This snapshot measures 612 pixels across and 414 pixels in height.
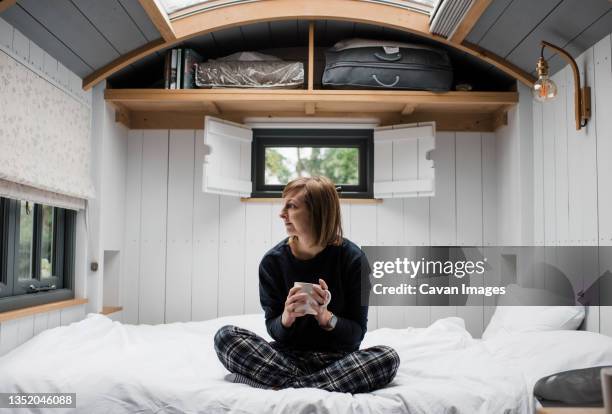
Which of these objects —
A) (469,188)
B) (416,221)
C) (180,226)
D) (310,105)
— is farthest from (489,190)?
(180,226)

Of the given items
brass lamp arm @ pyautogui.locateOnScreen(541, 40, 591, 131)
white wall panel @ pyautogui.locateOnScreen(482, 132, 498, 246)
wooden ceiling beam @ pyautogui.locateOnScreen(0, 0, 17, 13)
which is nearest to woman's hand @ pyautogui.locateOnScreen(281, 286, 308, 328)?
wooden ceiling beam @ pyautogui.locateOnScreen(0, 0, 17, 13)

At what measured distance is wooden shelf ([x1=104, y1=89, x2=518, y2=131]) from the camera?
11.6 feet

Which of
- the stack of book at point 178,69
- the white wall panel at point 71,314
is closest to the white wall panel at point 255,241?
the stack of book at point 178,69

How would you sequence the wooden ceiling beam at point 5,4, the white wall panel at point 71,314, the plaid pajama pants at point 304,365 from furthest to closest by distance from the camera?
the white wall panel at point 71,314 < the wooden ceiling beam at point 5,4 < the plaid pajama pants at point 304,365

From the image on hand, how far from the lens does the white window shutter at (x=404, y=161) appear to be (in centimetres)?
377

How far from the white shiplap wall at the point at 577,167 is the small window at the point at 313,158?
108cm

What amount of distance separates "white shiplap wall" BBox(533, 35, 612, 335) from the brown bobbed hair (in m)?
1.25

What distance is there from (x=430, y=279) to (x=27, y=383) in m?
2.71

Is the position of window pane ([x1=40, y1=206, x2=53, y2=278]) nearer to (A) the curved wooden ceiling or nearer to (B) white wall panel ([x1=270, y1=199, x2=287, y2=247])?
(A) the curved wooden ceiling

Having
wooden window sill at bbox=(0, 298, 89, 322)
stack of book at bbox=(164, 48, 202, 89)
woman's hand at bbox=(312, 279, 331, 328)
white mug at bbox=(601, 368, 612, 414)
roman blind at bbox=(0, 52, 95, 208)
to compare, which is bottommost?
wooden window sill at bbox=(0, 298, 89, 322)

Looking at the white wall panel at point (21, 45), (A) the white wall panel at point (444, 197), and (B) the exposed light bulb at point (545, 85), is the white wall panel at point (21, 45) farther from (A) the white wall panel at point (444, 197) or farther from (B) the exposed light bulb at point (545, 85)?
(A) the white wall panel at point (444, 197)

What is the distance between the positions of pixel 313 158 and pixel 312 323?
214cm

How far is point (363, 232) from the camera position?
3.97 m

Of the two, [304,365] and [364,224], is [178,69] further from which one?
[304,365]
